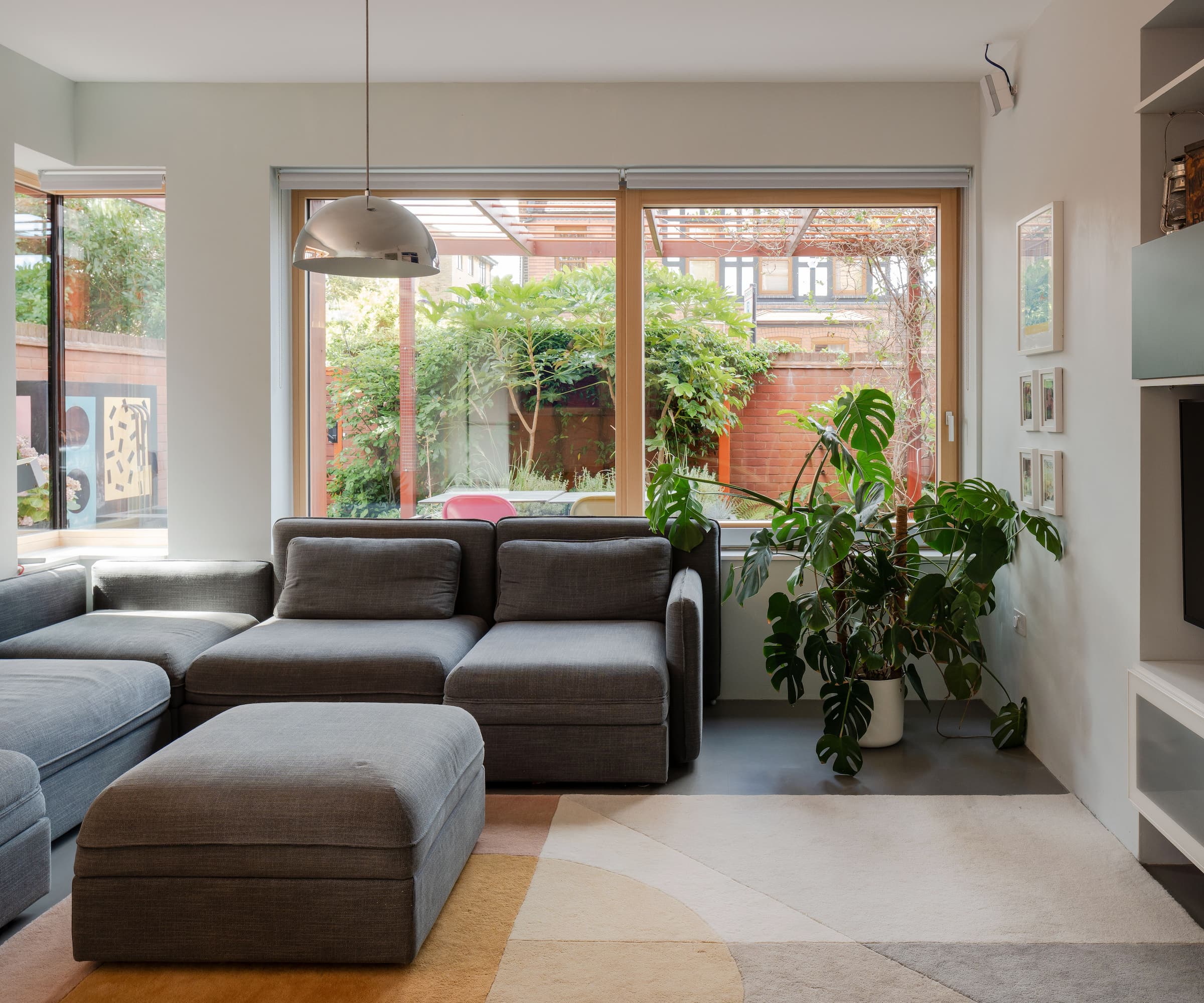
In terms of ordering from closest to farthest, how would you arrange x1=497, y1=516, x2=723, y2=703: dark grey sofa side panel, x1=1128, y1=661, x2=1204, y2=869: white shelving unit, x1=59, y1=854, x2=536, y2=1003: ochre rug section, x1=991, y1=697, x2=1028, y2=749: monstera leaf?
x1=59, y1=854, x2=536, y2=1003: ochre rug section < x1=1128, y1=661, x2=1204, y2=869: white shelving unit < x1=991, y1=697, x2=1028, y2=749: monstera leaf < x1=497, y1=516, x2=723, y2=703: dark grey sofa side panel

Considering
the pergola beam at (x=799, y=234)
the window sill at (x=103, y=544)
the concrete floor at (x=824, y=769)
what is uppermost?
the pergola beam at (x=799, y=234)

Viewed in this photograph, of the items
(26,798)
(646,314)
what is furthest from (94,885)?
(646,314)

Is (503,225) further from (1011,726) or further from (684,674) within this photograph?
(1011,726)

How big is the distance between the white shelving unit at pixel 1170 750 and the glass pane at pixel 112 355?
Answer: 390 centimetres

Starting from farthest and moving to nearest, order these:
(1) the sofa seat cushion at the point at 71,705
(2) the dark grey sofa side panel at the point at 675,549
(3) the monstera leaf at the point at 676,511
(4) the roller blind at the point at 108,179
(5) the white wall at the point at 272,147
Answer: (4) the roller blind at the point at 108,179 < (5) the white wall at the point at 272,147 < (2) the dark grey sofa side panel at the point at 675,549 < (3) the monstera leaf at the point at 676,511 < (1) the sofa seat cushion at the point at 71,705

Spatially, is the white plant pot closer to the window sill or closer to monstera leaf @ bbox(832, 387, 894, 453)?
monstera leaf @ bbox(832, 387, 894, 453)

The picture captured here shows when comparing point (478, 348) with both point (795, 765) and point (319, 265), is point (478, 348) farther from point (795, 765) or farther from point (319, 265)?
point (795, 765)

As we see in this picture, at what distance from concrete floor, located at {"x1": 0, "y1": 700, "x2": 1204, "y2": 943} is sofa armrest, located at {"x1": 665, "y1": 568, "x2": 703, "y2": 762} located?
0.35 ft

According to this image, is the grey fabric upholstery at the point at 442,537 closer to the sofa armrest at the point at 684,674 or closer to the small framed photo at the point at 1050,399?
the sofa armrest at the point at 684,674

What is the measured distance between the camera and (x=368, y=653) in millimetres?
3418

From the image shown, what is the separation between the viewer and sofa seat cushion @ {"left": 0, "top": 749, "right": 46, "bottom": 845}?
7.57 ft

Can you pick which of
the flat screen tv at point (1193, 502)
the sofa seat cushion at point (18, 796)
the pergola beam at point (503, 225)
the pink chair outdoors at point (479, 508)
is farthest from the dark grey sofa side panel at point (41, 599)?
the flat screen tv at point (1193, 502)

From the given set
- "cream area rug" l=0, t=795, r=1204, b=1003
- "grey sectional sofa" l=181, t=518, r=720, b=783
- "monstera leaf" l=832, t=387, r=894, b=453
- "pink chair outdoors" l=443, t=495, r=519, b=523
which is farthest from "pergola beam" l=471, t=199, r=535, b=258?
"cream area rug" l=0, t=795, r=1204, b=1003

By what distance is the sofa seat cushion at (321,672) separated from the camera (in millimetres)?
3365
